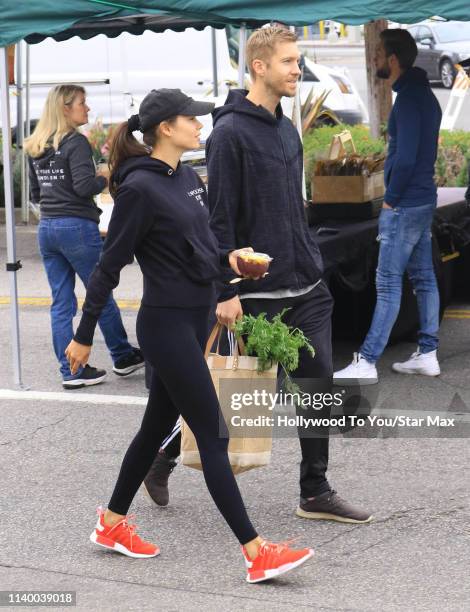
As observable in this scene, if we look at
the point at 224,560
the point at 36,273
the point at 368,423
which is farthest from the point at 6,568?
the point at 36,273

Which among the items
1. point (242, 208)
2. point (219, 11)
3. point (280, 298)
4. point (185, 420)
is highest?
point (219, 11)

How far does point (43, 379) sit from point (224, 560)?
10.3 feet

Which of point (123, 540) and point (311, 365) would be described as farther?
point (311, 365)

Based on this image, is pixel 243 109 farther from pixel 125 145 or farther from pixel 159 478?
pixel 159 478

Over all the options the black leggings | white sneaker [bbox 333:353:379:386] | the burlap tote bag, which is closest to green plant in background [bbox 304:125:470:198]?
white sneaker [bbox 333:353:379:386]

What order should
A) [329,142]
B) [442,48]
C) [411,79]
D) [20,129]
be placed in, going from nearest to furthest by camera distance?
[411,79]
[329,142]
[20,129]
[442,48]

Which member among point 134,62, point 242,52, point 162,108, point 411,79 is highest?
point 134,62

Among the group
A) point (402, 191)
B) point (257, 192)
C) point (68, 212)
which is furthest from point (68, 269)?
point (257, 192)

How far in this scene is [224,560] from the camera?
458cm

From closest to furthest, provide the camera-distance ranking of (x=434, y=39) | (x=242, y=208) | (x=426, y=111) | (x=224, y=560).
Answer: (x=224, y=560), (x=242, y=208), (x=426, y=111), (x=434, y=39)

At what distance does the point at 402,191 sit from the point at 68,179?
2.02 metres

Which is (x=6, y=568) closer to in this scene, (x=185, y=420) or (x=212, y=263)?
(x=185, y=420)

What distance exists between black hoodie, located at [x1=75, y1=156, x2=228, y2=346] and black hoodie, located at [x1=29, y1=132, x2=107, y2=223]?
262cm

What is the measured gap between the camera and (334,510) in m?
4.91
